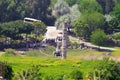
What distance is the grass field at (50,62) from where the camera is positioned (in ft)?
245

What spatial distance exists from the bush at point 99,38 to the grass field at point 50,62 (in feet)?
14.9

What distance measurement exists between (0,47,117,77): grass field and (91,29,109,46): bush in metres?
4.54

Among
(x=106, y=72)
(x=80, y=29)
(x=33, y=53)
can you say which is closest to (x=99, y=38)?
(x=80, y=29)

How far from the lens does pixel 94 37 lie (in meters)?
103

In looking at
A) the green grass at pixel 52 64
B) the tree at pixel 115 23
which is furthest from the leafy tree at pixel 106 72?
the tree at pixel 115 23

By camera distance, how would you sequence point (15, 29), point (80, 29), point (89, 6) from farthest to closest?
point (89, 6)
point (80, 29)
point (15, 29)

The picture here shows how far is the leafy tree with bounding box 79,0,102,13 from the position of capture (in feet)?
387

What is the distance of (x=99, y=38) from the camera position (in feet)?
338

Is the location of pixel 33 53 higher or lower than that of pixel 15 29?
lower

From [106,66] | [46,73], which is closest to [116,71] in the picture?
[106,66]

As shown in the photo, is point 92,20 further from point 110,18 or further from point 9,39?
point 9,39

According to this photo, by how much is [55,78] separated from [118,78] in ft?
23.5

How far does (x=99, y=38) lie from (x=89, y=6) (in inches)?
697

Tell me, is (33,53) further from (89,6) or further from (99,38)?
(89,6)
